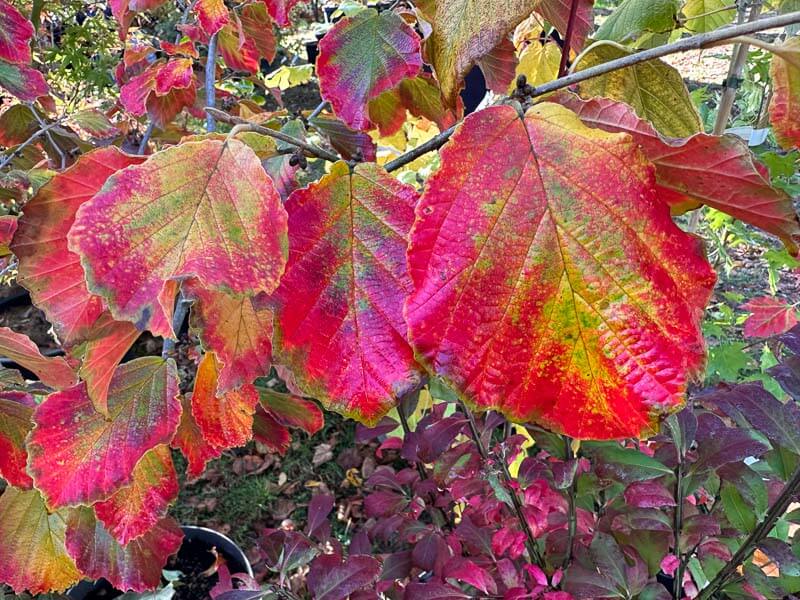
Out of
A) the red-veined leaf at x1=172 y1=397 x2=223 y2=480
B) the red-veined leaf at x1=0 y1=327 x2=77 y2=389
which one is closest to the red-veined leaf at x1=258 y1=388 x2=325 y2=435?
the red-veined leaf at x1=172 y1=397 x2=223 y2=480

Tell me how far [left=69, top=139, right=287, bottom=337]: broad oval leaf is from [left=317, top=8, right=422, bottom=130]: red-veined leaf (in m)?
0.28

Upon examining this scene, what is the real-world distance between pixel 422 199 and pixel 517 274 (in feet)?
0.23

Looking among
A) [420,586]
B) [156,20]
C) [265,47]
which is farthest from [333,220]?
[156,20]

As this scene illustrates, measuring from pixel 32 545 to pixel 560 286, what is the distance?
2.77 ft

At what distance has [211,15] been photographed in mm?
1014

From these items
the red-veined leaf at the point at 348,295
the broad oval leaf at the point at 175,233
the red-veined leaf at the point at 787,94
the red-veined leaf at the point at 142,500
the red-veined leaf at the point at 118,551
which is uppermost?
the red-veined leaf at the point at 787,94

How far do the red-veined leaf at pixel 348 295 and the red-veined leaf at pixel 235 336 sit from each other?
0.20 ft

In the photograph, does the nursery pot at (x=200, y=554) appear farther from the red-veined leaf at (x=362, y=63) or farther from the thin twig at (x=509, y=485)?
the red-veined leaf at (x=362, y=63)

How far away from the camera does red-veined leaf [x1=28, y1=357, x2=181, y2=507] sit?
617mm

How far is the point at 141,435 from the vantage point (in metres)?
0.64

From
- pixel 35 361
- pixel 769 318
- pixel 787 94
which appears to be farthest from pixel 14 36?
pixel 769 318

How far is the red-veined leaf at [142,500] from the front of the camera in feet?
2.41

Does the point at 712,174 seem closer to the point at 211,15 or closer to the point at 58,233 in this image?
the point at 58,233

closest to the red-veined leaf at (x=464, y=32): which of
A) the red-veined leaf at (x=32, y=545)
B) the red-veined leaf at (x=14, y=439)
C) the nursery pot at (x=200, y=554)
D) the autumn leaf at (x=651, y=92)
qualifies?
the autumn leaf at (x=651, y=92)
